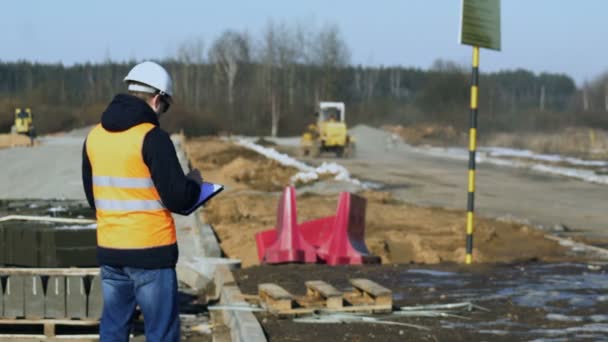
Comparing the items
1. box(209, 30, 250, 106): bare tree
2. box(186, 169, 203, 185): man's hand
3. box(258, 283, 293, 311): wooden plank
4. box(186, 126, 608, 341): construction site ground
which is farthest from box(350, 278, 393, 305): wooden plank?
box(209, 30, 250, 106): bare tree

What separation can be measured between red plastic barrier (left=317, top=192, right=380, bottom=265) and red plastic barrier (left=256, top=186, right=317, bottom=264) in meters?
0.20

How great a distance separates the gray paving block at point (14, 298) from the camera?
8172 mm

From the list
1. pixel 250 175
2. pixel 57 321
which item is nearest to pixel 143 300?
pixel 57 321

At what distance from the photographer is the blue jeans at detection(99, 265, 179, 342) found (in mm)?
5086

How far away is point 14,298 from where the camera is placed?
321 inches

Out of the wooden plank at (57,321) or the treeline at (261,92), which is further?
the treeline at (261,92)

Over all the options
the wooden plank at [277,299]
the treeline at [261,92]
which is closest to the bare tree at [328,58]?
the treeline at [261,92]

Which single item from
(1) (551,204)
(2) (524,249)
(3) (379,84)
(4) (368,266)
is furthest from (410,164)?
(3) (379,84)

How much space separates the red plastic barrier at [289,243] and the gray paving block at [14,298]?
3938 millimetres

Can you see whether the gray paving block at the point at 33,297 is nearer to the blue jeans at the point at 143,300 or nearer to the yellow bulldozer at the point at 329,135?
the blue jeans at the point at 143,300

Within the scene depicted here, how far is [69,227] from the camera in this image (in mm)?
8992

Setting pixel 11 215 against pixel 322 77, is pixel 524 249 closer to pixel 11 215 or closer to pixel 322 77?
pixel 11 215

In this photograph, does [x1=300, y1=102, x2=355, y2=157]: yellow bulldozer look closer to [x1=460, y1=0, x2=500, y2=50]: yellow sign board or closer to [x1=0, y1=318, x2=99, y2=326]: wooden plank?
[x1=460, y1=0, x2=500, y2=50]: yellow sign board

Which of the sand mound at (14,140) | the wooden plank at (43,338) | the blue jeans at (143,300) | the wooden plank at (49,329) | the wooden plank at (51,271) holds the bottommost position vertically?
the sand mound at (14,140)
